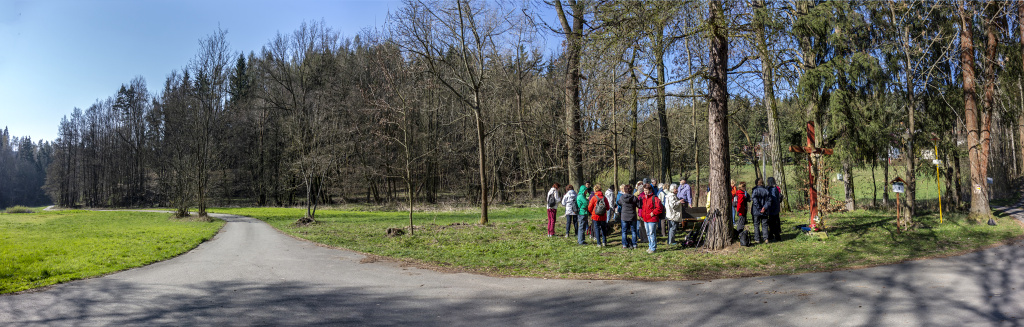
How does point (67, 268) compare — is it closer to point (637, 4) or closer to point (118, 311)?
point (118, 311)

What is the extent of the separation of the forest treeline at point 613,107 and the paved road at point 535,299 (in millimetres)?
3936

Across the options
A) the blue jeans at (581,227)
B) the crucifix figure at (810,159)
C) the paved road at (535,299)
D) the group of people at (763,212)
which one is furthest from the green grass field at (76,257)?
the crucifix figure at (810,159)

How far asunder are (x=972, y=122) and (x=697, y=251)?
10806mm

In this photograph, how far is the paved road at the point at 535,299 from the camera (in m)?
6.49

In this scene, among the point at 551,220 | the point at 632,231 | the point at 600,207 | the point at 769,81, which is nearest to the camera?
the point at 632,231

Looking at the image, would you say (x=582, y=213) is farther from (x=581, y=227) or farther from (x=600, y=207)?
(x=600, y=207)

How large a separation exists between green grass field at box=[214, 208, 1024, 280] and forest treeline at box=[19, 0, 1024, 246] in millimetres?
1253

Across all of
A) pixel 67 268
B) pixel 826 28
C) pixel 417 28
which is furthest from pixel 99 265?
pixel 826 28

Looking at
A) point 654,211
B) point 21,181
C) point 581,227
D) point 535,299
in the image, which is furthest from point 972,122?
point 21,181

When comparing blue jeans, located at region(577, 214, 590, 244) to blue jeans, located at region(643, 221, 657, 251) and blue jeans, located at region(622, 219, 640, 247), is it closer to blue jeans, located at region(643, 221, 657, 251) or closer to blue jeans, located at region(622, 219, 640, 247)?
blue jeans, located at region(622, 219, 640, 247)

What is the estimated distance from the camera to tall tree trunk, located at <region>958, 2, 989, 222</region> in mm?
14742

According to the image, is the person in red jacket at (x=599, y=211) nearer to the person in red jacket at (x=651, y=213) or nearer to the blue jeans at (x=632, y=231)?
the blue jeans at (x=632, y=231)

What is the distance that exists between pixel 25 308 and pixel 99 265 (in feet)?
15.1

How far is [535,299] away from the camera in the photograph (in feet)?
25.7
